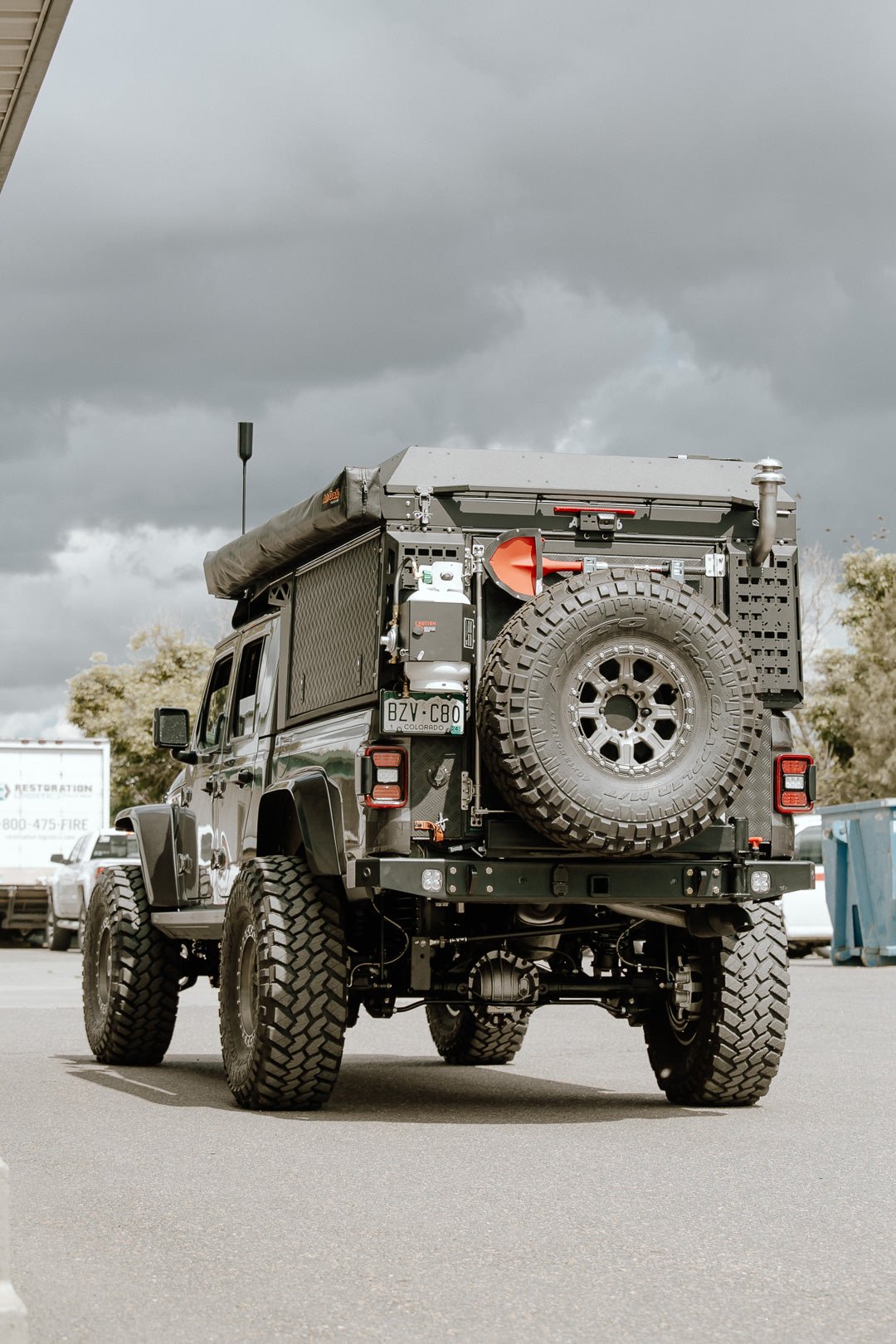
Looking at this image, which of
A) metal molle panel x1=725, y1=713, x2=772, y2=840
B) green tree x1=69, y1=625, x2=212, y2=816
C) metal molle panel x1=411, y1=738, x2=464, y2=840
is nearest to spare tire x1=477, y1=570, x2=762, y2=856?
metal molle panel x1=411, y1=738, x2=464, y2=840

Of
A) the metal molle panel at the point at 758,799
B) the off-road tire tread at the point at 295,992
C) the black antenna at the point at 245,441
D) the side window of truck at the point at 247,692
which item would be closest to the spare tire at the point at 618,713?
the metal molle panel at the point at 758,799

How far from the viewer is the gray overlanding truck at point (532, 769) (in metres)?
9.34

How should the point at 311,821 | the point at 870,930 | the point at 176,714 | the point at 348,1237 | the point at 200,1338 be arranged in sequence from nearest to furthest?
the point at 200,1338
the point at 348,1237
the point at 311,821
the point at 176,714
the point at 870,930

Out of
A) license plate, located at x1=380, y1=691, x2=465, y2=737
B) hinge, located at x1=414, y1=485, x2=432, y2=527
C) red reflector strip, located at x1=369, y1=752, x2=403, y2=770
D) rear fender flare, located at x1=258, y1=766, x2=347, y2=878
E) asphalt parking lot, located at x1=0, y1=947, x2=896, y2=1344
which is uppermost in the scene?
hinge, located at x1=414, y1=485, x2=432, y2=527

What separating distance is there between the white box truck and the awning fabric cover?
71.3 ft

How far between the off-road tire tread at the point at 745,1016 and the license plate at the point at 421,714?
1823 millimetres

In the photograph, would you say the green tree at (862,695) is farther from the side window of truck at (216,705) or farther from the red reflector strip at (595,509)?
the red reflector strip at (595,509)

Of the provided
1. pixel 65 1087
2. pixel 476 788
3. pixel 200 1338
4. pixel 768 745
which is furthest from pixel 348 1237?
pixel 65 1087

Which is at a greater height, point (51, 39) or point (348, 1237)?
point (51, 39)

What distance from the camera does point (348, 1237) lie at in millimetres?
6637

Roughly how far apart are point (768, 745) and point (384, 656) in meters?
1.92

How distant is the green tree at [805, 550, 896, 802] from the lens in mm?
48406

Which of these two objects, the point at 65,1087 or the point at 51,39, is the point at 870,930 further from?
the point at 51,39

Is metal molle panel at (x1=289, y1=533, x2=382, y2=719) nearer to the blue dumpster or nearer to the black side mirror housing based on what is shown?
the black side mirror housing
